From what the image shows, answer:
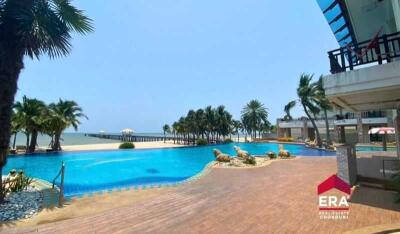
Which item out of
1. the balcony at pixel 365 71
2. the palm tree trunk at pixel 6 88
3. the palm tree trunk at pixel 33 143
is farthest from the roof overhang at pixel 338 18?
the palm tree trunk at pixel 33 143

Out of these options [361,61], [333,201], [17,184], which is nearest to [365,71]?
[361,61]

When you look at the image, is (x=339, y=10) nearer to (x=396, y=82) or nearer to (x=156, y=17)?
(x=396, y=82)

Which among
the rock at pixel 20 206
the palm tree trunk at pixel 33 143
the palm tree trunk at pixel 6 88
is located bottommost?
the rock at pixel 20 206

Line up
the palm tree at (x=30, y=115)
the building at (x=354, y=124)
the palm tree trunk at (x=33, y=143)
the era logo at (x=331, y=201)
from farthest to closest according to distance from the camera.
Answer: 1. the building at (x=354, y=124)
2. the palm tree trunk at (x=33, y=143)
3. the palm tree at (x=30, y=115)
4. the era logo at (x=331, y=201)

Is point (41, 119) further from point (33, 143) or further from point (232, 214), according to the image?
point (232, 214)

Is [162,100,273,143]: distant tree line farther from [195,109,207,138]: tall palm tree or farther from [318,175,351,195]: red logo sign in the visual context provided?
[318,175,351,195]: red logo sign

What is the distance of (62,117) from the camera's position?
29.7 metres

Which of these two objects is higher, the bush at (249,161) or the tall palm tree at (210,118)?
the tall palm tree at (210,118)

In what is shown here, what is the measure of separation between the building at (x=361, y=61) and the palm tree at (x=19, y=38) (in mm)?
8814

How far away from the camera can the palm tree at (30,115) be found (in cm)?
2698

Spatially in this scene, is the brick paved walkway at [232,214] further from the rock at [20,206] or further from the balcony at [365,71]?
the balcony at [365,71]

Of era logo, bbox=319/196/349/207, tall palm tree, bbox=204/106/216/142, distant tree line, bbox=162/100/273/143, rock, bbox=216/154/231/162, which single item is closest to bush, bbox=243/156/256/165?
rock, bbox=216/154/231/162

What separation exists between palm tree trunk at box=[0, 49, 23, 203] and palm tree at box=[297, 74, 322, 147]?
3128 cm

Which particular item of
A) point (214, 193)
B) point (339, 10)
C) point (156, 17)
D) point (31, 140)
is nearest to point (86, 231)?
point (214, 193)
